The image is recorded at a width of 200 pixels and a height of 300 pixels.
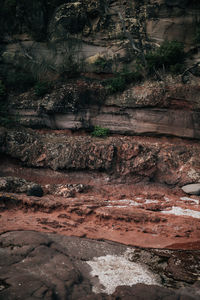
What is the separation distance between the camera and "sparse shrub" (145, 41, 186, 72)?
1355cm

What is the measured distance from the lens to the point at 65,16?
50.6 feet

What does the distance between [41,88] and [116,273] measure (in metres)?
12.5

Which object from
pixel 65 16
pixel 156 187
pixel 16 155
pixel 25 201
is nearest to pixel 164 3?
pixel 65 16

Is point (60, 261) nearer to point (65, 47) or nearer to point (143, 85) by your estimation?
point (143, 85)

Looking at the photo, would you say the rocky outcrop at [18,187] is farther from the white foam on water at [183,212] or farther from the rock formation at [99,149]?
the white foam on water at [183,212]

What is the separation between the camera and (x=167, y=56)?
1371 cm

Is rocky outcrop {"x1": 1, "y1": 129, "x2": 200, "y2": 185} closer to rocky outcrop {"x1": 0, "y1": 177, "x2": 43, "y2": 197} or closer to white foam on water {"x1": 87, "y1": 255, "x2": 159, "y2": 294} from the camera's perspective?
rocky outcrop {"x1": 0, "y1": 177, "x2": 43, "y2": 197}

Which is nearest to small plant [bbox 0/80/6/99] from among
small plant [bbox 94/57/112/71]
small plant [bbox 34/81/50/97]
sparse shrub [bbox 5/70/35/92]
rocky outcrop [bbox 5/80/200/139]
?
rocky outcrop [bbox 5/80/200/139]

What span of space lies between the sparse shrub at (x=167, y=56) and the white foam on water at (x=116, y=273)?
12.1 metres

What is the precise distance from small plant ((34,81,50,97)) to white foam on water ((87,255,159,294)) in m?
11.8

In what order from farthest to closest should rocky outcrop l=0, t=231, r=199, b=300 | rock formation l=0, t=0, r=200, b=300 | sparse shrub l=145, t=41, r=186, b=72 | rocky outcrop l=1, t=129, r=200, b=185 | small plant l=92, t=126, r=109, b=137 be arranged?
small plant l=92, t=126, r=109, b=137, sparse shrub l=145, t=41, r=186, b=72, rocky outcrop l=1, t=129, r=200, b=185, rock formation l=0, t=0, r=200, b=300, rocky outcrop l=0, t=231, r=199, b=300

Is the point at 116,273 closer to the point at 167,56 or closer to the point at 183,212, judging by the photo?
the point at 183,212

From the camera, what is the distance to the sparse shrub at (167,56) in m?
13.5

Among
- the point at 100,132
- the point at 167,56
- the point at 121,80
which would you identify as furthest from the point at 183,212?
the point at 167,56
